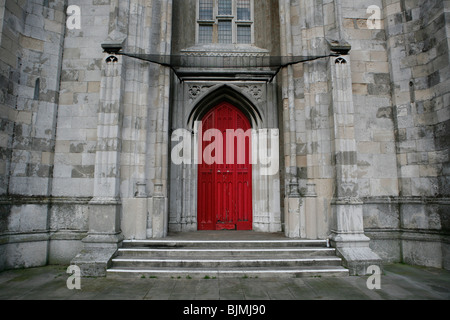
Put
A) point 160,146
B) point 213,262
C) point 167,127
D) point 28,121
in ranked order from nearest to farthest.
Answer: point 213,262
point 28,121
point 160,146
point 167,127

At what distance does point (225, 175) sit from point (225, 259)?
310 cm

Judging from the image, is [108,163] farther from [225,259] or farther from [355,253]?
[355,253]

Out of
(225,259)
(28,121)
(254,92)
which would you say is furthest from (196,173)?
(28,121)

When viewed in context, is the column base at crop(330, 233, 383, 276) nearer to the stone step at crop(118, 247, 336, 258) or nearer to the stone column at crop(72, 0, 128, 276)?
the stone step at crop(118, 247, 336, 258)

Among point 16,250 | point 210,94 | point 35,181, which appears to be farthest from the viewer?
point 210,94

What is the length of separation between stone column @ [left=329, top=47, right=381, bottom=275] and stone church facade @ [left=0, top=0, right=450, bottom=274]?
0.08ft

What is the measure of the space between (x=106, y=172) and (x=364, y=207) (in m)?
6.07

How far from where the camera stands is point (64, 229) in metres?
6.34

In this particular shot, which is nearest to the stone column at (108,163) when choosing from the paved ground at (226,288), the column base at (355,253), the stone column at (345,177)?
the paved ground at (226,288)

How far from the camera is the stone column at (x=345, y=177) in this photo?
18.4 ft

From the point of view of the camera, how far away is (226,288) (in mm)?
4496

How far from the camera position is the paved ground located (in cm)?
418
